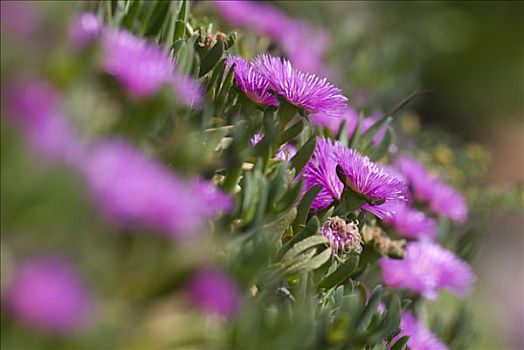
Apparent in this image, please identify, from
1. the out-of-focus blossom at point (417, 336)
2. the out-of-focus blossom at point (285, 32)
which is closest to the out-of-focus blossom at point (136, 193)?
the out-of-focus blossom at point (417, 336)

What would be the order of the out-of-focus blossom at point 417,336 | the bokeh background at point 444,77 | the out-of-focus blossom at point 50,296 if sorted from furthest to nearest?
the out-of-focus blossom at point 417,336 < the bokeh background at point 444,77 < the out-of-focus blossom at point 50,296

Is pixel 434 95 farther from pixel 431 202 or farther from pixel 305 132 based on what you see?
pixel 305 132

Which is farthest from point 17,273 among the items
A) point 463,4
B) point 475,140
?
point 475,140

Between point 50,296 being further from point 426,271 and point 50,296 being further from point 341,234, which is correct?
point 426,271

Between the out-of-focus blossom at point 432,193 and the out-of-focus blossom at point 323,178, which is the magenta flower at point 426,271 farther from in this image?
the out-of-focus blossom at point 323,178

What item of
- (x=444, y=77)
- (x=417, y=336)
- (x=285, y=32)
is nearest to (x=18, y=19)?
(x=417, y=336)

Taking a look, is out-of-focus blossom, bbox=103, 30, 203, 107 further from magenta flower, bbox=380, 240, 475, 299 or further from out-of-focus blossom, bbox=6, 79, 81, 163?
magenta flower, bbox=380, 240, 475, 299

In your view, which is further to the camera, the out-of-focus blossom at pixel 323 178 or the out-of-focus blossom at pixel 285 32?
the out-of-focus blossom at pixel 285 32
